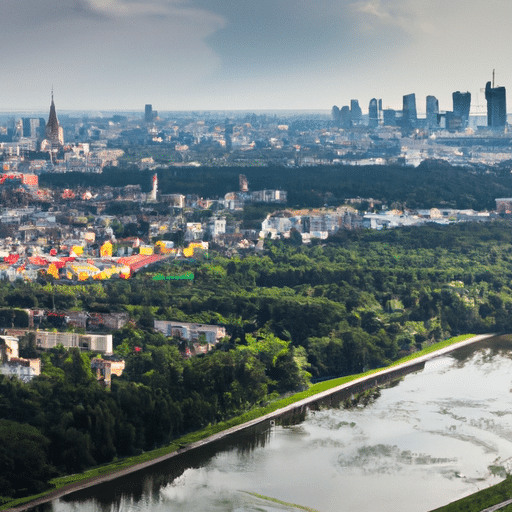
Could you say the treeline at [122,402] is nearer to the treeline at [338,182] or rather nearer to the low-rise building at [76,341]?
the low-rise building at [76,341]

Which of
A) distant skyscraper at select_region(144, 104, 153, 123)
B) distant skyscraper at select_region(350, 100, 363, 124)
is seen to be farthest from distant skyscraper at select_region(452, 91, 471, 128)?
distant skyscraper at select_region(144, 104, 153, 123)

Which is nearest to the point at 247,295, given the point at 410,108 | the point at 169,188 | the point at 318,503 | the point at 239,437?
the point at 239,437

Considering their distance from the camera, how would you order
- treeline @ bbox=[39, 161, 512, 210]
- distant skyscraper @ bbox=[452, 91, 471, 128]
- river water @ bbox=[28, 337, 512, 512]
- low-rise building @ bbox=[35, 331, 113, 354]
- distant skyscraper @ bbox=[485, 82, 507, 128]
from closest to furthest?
river water @ bbox=[28, 337, 512, 512] < low-rise building @ bbox=[35, 331, 113, 354] < treeline @ bbox=[39, 161, 512, 210] < distant skyscraper @ bbox=[485, 82, 507, 128] < distant skyscraper @ bbox=[452, 91, 471, 128]

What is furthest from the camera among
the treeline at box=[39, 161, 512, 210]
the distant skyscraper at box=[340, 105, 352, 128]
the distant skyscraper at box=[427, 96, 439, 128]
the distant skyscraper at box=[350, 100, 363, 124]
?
the distant skyscraper at box=[350, 100, 363, 124]

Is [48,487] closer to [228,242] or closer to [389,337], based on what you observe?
[389,337]

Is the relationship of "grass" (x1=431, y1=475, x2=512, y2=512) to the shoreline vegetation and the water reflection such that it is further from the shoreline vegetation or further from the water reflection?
the shoreline vegetation

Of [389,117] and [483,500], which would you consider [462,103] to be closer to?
[389,117]
